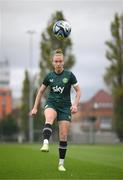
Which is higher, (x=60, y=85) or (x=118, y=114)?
(x=60, y=85)

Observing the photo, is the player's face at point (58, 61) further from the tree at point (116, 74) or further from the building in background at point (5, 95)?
the building in background at point (5, 95)

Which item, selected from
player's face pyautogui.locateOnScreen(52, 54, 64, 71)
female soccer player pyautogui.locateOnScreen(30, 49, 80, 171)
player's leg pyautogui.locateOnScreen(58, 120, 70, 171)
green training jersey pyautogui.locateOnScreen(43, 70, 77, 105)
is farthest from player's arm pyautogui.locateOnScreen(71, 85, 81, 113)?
player's face pyautogui.locateOnScreen(52, 54, 64, 71)

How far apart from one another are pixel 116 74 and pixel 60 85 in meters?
52.2

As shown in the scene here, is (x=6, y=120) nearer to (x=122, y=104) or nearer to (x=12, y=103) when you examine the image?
(x=122, y=104)

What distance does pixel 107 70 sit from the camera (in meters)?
65.4

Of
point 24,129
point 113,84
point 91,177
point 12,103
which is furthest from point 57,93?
point 12,103

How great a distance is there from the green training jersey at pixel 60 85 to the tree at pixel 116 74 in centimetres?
5068

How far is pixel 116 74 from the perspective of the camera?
213 ft

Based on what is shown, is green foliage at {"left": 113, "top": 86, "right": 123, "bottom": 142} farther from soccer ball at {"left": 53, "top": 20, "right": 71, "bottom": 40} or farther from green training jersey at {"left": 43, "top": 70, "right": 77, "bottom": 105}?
green training jersey at {"left": 43, "top": 70, "right": 77, "bottom": 105}

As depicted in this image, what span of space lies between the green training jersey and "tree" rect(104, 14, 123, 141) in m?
50.7

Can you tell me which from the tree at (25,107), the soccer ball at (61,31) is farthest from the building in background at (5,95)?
the soccer ball at (61,31)

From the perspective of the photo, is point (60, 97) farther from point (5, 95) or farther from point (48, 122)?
point (5, 95)

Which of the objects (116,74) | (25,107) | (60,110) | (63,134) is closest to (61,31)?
(60,110)

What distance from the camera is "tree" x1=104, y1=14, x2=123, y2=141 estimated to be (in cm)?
6481
